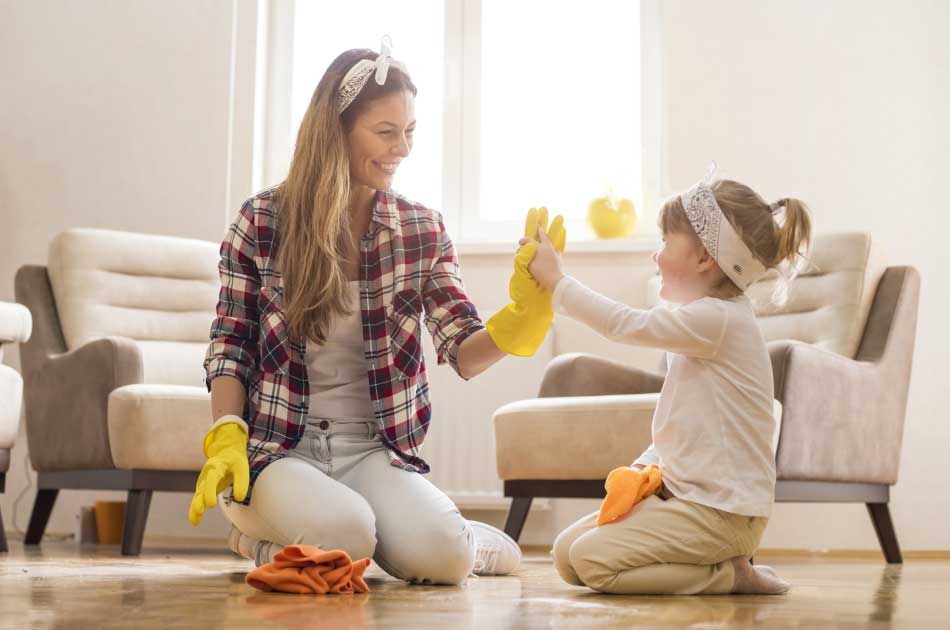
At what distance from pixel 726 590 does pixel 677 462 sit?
195 millimetres

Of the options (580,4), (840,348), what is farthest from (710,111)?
(840,348)

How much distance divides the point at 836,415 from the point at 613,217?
1114 mm

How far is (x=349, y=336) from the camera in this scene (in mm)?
1850

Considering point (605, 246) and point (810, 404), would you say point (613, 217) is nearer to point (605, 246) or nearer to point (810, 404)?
point (605, 246)

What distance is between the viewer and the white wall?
3361 millimetres

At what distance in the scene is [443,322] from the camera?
188 cm

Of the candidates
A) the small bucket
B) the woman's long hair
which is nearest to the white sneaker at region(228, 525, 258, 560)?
the woman's long hair

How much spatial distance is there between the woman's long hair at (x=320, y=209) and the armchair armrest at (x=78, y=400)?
3.51ft

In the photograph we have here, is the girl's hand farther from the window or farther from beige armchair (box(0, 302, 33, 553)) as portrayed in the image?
the window

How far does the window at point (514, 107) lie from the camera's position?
382cm

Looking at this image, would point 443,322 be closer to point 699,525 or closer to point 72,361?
point 699,525

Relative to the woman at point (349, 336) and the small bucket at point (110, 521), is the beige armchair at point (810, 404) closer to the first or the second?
the woman at point (349, 336)

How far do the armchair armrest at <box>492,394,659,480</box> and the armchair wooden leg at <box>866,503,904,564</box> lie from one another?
768mm

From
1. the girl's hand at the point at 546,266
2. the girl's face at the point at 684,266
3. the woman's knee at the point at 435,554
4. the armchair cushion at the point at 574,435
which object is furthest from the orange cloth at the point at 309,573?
the armchair cushion at the point at 574,435
